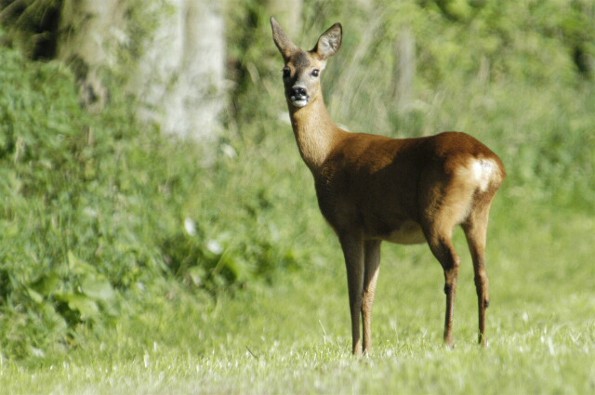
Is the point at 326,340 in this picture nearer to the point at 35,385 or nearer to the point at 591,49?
the point at 35,385

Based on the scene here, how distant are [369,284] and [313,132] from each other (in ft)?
2.96

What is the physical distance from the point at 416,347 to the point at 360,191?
2.87 ft

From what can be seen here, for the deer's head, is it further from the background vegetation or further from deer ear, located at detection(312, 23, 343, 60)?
the background vegetation

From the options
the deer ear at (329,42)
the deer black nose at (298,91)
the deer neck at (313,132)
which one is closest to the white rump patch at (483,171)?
the deer neck at (313,132)

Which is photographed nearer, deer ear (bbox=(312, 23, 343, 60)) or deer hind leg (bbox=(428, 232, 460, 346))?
deer hind leg (bbox=(428, 232, 460, 346))

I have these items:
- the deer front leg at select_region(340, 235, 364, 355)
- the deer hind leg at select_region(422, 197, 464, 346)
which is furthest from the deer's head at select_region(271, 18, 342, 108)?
the deer hind leg at select_region(422, 197, 464, 346)

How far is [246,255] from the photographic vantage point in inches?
364

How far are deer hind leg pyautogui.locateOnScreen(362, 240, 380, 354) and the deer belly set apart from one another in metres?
0.21

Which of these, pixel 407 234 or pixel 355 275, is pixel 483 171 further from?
pixel 355 275

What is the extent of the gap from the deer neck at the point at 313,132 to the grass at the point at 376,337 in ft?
3.57

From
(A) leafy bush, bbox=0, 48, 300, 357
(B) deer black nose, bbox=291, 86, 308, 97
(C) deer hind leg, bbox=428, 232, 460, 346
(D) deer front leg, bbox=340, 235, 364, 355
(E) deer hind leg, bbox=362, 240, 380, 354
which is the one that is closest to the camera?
(C) deer hind leg, bbox=428, 232, 460, 346

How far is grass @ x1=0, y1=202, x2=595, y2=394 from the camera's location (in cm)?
479

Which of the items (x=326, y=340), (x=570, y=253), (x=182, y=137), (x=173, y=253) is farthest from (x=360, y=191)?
(x=570, y=253)

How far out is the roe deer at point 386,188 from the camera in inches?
226
